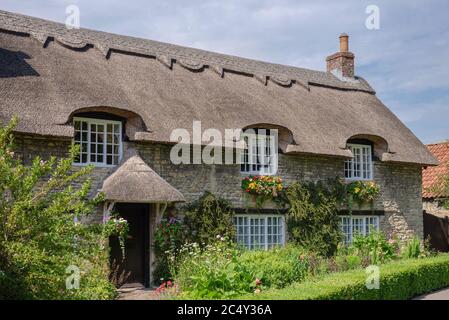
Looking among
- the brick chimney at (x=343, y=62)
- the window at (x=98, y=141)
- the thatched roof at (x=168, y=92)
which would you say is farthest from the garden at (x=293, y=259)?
the brick chimney at (x=343, y=62)

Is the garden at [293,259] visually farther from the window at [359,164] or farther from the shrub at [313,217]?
the window at [359,164]

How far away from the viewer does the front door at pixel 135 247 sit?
39.3ft

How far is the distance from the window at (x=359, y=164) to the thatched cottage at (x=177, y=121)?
0.12 ft

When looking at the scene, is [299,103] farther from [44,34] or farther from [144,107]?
[44,34]

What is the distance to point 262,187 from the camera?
13.8m

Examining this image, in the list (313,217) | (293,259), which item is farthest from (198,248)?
(313,217)

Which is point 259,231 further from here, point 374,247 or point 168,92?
point 168,92

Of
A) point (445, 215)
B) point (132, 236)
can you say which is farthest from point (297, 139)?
point (445, 215)

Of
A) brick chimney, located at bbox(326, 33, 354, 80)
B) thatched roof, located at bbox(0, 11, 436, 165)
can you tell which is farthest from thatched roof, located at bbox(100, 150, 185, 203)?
brick chimney, located at bbox(326, 33, 354, 80)

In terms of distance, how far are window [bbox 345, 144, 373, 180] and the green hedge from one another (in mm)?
4244

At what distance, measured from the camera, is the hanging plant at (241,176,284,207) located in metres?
13.7

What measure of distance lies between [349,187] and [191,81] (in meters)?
5.62

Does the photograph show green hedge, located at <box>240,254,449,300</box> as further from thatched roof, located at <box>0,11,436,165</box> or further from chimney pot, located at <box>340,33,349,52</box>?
chimney pot, located at <box>340,33,349,52</box>

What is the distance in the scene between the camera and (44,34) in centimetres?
1326
